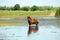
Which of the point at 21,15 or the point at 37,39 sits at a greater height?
the point at 37,39

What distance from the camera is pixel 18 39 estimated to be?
16.4 m

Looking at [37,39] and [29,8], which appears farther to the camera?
[29,8]

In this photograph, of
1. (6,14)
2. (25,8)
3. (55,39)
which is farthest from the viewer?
(25,8)

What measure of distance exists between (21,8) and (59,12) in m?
20.1

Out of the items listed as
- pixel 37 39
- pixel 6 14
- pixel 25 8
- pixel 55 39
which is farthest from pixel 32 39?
pixel 25 8

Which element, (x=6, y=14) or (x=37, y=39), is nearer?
(x=37, y=39)

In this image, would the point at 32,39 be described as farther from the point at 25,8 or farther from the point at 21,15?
the point at 25,8

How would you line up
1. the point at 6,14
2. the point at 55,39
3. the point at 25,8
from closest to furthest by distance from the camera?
the point at 55,39 < the point at 6,14 < the point at 25,8

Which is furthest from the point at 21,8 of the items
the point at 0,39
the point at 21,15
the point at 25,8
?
the point at 0,39

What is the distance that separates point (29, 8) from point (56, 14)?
19.1 metres

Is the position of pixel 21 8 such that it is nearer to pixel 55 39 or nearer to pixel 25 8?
pixel 25 8

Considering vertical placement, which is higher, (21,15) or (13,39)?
(13,39)

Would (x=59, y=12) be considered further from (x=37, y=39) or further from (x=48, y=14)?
(x=37, y=39)

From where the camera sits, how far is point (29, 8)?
75938mm
